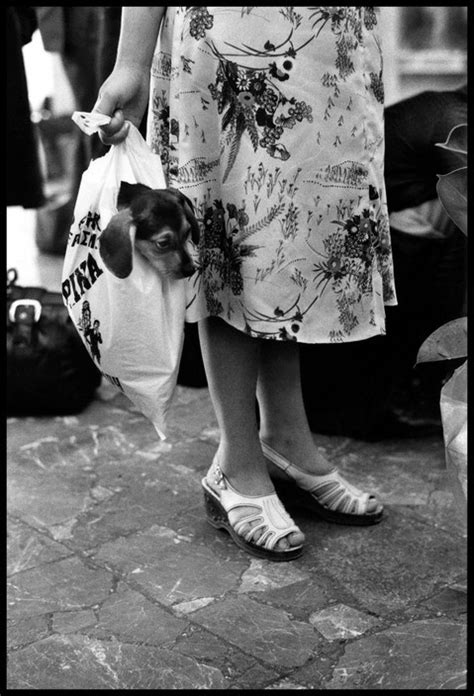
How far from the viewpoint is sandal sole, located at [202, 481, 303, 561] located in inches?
79.9

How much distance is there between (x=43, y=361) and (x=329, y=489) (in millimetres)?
1113

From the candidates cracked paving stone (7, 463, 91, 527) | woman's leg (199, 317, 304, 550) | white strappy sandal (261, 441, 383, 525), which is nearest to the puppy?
woman's leg (199, 317, 304, 550)

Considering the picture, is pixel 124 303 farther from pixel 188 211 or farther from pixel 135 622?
pixel 135 622

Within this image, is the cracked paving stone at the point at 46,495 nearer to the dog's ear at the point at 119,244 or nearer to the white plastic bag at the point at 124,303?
the white plastic bag at the point at 124,303

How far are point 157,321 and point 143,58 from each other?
55 centimetres

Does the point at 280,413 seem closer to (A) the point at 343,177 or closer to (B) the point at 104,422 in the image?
(A) the point at 343,177

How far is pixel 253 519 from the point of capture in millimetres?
2064

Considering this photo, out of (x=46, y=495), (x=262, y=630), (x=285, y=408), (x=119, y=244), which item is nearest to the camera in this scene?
(x=119, y=244)

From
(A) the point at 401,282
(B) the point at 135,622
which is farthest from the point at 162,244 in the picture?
(A) the point at 401,282

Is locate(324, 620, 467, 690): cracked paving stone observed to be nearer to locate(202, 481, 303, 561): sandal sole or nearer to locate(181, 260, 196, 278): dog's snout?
locate(202, 481, 303, 561): sandal sole

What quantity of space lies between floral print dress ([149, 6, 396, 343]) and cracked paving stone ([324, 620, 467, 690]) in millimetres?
594
